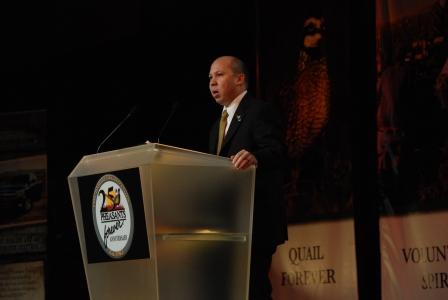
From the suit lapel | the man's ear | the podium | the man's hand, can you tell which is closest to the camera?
the podium

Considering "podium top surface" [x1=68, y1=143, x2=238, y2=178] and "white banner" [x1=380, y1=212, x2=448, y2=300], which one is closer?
"podium top surface" [x1=68, y1=143, x2=238, y2=178]

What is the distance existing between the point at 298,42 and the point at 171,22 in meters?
1.04

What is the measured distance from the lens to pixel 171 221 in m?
2.54

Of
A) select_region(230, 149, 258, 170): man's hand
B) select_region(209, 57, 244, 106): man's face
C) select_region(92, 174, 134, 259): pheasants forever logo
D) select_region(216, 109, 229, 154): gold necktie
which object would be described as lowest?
select_region(92, 174, 134, 259): pheasants forever logo

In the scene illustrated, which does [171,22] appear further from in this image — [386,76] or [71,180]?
[71,180]

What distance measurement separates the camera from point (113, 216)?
2.62 m

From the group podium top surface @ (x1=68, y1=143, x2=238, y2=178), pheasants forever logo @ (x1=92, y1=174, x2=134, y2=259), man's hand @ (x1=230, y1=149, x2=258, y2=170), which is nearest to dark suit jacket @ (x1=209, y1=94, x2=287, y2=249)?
man's hand @ (x1=230, y1=149, x2=258, y2=170)

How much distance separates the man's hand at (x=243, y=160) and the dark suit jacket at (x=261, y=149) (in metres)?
0.24

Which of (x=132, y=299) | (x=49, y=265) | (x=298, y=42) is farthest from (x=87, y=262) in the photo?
(x=49, y=265)

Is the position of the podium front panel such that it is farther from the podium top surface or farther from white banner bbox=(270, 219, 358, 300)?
white banner bbox=(270, 219, 358, 300)

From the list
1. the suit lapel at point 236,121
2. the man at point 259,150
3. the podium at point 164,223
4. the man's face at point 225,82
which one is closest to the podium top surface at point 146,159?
the podium at point 164,223

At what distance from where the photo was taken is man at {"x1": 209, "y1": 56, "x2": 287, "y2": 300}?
295cm

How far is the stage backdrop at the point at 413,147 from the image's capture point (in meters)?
3.63

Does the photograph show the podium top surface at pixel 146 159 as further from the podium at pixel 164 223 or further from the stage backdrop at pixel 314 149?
the stage backdrop at pixel 314 149
